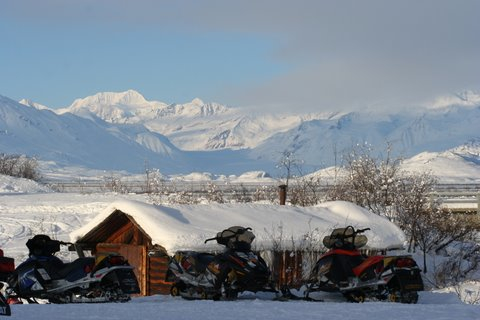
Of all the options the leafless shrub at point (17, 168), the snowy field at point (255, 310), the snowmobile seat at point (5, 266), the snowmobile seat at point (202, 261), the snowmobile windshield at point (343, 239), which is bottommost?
the snowy field at point (255, 310)

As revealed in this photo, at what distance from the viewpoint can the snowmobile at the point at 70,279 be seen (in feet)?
54.4

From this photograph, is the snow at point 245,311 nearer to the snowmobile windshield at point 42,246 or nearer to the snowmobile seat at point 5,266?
the snowmobile seat at point 5,266

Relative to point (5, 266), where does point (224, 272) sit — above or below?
below

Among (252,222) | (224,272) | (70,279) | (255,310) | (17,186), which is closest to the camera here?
(255,310)

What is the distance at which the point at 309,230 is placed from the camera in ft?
76.6

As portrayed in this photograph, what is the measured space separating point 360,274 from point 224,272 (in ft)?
7.10

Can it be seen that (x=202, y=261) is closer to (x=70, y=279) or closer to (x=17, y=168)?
(x=70, y=279)

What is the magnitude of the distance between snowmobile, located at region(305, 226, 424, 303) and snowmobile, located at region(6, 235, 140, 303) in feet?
10.2

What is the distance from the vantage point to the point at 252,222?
23.4 meters

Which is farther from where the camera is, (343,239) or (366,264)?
(343,239)

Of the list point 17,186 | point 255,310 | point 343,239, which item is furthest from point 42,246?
point 17,186

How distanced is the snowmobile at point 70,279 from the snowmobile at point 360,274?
311 cm

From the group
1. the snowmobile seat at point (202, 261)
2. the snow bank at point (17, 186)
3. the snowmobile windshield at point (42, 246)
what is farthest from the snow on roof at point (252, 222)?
the snow bank at point (17, 186)

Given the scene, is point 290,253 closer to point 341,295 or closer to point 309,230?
point 309,230
